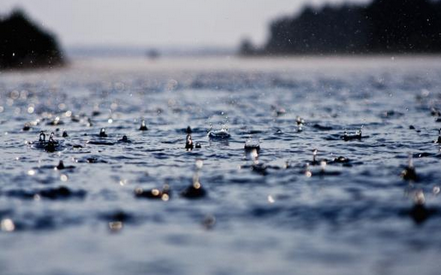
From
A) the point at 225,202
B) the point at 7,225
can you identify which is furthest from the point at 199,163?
the point at 7,225

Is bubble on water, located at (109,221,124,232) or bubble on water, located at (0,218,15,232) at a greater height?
bubble on water, located at (0,218,15,232)

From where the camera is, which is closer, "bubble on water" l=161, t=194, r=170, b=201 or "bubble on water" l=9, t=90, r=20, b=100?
"bubble on water" l=161, t=194, r=170, b=201

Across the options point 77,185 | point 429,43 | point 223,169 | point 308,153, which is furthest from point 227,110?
point 429,43

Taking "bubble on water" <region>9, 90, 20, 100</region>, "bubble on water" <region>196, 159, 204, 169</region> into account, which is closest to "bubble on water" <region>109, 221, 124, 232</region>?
"bubble on water" <region>196, 159, 204, 169</region>

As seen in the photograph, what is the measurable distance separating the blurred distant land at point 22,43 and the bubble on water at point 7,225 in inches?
2660

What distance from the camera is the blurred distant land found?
73312mm

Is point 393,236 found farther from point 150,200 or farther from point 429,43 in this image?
point 429,43

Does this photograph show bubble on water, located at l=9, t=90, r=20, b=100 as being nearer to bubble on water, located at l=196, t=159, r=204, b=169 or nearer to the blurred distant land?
bubble on water, located at l=196, t=159, r=204, b=169

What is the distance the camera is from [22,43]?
75688 millimetres

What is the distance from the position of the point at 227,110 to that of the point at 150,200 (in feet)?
58.9

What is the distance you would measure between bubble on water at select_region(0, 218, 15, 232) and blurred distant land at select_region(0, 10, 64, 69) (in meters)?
67.6

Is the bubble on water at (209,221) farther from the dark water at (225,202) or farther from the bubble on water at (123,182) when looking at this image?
the bubble on water at (123,182)

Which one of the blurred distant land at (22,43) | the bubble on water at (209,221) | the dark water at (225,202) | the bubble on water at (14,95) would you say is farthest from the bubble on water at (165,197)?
the blurred distant land at (22,43)

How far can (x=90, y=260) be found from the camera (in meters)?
8.09
